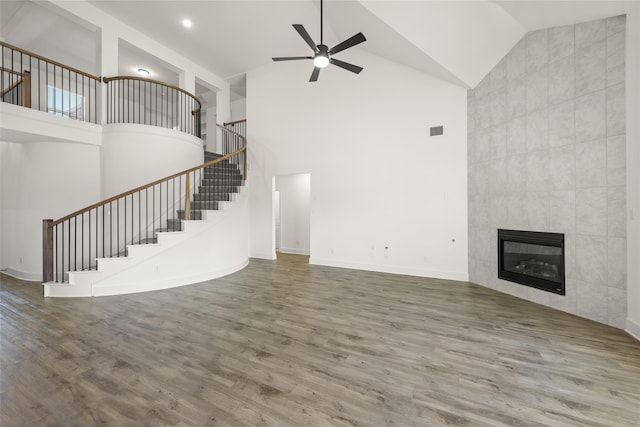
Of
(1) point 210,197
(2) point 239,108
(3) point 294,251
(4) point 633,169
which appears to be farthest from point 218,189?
(4) point 633,169

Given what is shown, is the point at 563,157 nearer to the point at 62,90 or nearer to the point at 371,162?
the point at 371,162

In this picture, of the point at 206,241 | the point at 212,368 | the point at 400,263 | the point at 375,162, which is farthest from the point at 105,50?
the point at 400,263

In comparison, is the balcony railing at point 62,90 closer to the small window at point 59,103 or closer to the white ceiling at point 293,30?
the small window at point 59,103

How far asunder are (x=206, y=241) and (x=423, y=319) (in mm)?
3977

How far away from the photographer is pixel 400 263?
559 centimetres

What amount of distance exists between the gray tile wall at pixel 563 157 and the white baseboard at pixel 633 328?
132mm

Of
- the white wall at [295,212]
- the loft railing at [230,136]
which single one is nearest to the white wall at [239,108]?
the loft railing at [230,136]

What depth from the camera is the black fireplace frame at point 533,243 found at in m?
3.65

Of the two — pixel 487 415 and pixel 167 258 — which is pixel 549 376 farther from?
pixel 167 258

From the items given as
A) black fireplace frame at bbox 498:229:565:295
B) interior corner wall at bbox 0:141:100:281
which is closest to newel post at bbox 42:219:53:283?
interior corner wall at bbox 0:141:100:281

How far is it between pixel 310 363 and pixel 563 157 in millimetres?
4159

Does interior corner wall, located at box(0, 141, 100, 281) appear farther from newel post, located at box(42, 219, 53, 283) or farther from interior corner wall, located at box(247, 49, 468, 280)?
interior corner wall, located at box(247, 49, 468, 280)

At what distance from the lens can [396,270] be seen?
18.4 feet

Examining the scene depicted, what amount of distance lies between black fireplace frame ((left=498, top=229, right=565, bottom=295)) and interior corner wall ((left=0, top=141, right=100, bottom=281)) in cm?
761
